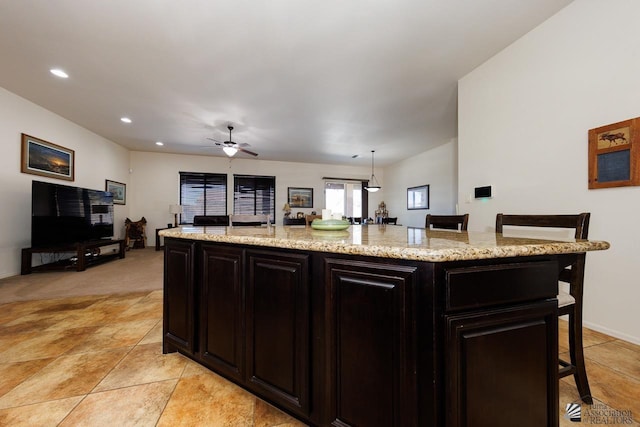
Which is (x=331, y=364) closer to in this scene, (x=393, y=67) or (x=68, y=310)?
(x=68, y=310)

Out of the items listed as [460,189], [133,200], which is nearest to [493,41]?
[460,189]

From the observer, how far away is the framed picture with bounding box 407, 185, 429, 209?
22.3ft

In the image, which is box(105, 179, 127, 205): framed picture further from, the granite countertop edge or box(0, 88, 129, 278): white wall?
the granite countertop edge

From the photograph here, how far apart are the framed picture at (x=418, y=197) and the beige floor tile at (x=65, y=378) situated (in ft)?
21.8

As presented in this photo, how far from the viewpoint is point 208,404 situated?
1.28 m

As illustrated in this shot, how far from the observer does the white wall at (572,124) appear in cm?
185

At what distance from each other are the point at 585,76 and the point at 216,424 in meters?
3.40

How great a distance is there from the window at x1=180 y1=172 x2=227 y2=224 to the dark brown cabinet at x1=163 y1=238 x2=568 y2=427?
22.6 ft

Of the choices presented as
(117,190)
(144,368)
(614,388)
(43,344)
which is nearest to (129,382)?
(144,368)

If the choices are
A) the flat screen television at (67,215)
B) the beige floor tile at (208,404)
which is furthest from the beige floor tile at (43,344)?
the flat screen television at (67,215)

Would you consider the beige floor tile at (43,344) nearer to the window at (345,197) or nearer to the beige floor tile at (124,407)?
the beige floor tile at (124,407)

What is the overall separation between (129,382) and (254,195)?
6689mm

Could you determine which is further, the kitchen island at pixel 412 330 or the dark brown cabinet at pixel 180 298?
the dark brown cabinet at pixel 180 298

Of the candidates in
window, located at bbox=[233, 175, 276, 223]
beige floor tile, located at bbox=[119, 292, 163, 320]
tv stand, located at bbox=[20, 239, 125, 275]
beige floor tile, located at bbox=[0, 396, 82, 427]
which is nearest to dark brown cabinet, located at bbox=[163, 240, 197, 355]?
beige floor tile, located at bbox=[0, 396, 82, 427]
